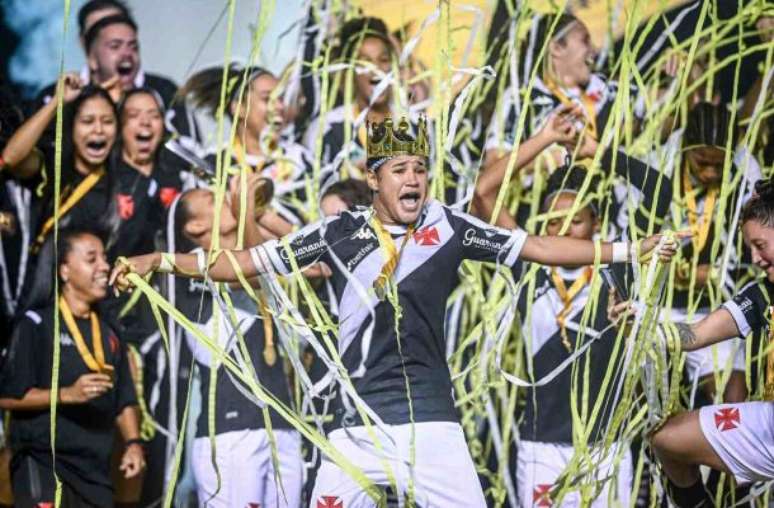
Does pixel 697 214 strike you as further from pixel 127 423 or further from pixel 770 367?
pixel 127 423

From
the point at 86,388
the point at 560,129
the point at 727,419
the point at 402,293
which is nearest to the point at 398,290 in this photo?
the point at 402,293

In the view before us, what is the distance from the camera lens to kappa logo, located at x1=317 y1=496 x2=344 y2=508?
3.27 metres

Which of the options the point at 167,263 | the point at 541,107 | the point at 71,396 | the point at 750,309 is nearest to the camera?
the point at 167,263

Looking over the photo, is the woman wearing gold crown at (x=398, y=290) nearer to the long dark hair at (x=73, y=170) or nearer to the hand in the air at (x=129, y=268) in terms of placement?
the hand in the air at (x=129, y=268)

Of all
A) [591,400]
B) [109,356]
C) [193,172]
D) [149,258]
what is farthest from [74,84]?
[591,400]

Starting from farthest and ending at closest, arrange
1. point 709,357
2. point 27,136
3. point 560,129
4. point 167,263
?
point 27,136, point 709,357, point 560,129, point 167,263

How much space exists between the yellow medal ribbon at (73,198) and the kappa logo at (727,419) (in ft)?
7.83

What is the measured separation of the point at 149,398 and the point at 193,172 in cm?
85

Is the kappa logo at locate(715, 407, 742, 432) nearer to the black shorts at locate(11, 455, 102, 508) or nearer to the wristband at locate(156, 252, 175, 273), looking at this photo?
the wristband at locate(156, 252, 175, 273)

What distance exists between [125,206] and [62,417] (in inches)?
32.7

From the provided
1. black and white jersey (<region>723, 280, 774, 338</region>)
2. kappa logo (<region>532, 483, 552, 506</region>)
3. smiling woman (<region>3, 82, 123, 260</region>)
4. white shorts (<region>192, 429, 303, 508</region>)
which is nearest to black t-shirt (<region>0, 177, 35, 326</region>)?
smiling woman (<region>3, 82, 123, 260</region>)

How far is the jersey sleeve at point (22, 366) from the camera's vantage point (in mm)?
4156

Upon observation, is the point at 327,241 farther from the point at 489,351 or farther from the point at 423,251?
the point at 489,351

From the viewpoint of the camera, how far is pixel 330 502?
3271 millimetres
